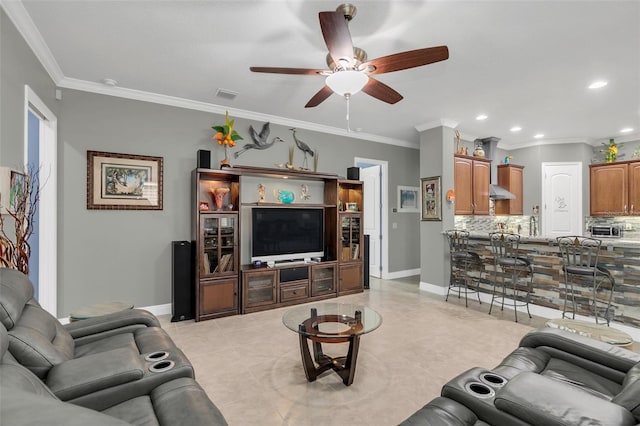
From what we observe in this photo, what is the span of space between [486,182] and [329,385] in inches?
198

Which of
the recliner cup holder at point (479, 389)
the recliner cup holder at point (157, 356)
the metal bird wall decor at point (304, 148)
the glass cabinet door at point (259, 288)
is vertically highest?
the metal bird wall decor at point (304, 148)

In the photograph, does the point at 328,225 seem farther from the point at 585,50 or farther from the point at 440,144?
the point at 585,50

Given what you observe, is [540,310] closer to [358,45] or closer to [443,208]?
[443,208]

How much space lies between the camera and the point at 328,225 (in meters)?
5.23

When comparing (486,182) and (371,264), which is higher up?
(486,182)

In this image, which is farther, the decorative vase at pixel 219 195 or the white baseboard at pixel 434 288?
the white baseboard at pixel 434 288

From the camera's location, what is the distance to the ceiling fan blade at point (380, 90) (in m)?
2.65

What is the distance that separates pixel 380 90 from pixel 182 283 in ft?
10.4

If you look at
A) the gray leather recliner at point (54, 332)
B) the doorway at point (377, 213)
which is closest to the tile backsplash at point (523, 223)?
the doorway at point (377, 213)

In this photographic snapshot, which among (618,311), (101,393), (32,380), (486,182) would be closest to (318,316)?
(101,393)

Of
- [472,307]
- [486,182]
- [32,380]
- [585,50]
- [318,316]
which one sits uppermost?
[585,50]

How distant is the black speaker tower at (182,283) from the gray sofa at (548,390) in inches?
132

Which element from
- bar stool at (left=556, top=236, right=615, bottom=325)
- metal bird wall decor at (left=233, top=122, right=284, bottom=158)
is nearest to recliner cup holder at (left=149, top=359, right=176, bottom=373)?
metal bird wall decor at (left=233, top=122, right=284, bottom=158)

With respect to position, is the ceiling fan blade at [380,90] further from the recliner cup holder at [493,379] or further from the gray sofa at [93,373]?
the gray sofa at [93,373]
